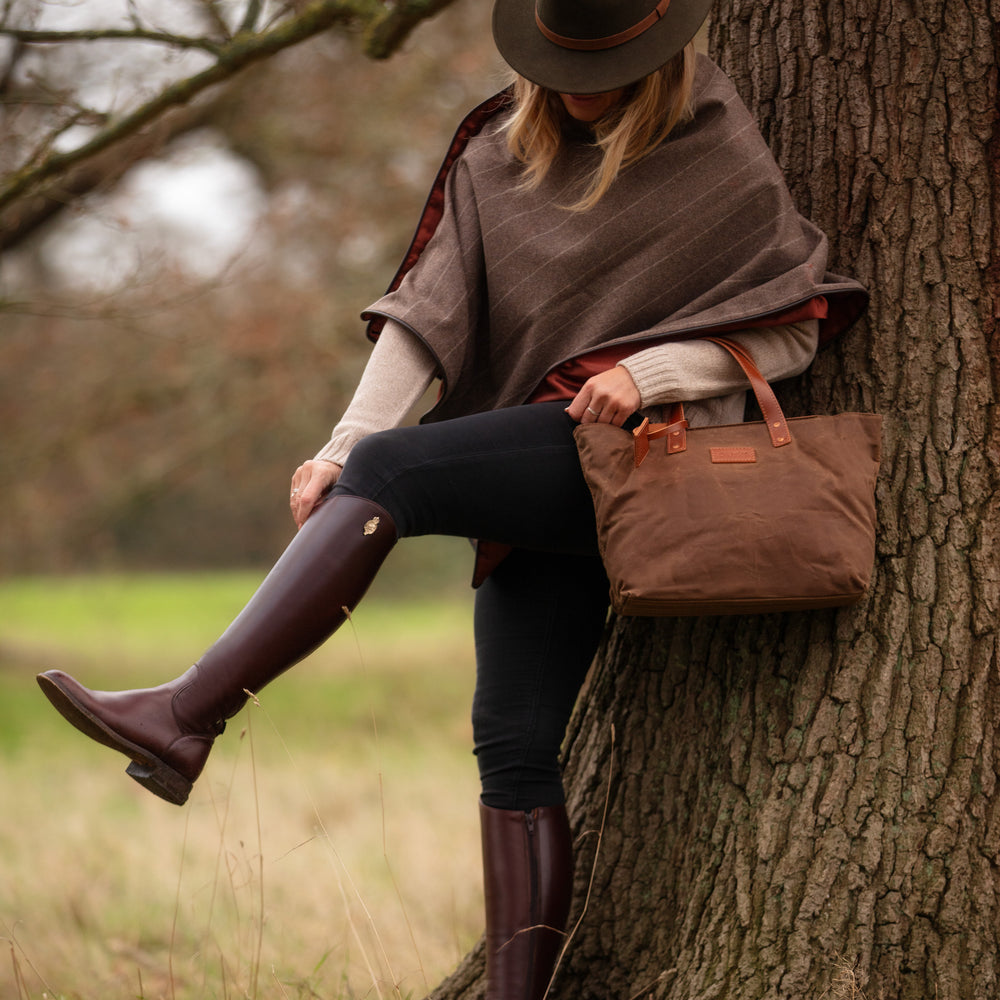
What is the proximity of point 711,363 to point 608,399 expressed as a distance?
20 cm

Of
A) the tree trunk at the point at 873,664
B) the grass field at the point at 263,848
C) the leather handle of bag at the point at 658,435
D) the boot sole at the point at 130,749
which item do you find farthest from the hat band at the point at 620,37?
the boot sole at the point at 130,749

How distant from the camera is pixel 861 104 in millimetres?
1921

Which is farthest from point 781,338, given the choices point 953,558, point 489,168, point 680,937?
point 680,937

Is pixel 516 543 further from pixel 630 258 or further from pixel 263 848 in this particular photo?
pixel 263 848

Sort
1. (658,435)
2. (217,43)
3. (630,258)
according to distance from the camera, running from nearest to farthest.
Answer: (658,435)
(630,258)
(217,43)

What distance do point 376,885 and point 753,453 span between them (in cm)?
259

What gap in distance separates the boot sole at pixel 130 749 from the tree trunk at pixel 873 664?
0.80 metres

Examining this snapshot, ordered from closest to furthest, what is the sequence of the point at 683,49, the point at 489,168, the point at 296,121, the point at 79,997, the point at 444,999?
the point at 683,49, the point at 489,168, the point at 444,999, the point at 79,997, the point at 296,121

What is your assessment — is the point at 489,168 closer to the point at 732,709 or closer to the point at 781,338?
the point at 781,338

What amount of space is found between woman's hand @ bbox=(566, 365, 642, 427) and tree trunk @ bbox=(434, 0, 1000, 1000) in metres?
0.48

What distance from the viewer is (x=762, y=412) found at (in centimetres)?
170

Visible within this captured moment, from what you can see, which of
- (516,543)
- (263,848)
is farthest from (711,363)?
(263,848)

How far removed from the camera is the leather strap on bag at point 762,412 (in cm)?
162

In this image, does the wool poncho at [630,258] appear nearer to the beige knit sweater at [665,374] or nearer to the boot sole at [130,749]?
the beige knit sweater at [665,374]
